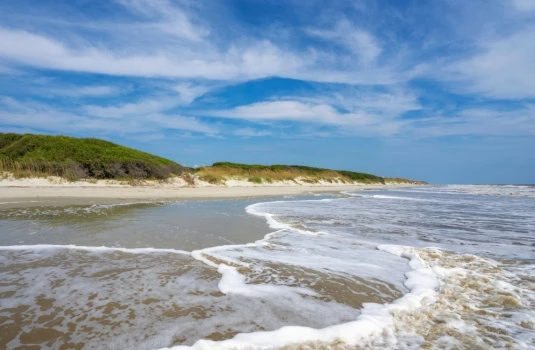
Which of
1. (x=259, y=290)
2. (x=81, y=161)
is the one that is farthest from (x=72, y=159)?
(x=259, y=290)

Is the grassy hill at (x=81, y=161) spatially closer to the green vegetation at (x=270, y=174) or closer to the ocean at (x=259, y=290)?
the green vegetation at (x=270, y=174)

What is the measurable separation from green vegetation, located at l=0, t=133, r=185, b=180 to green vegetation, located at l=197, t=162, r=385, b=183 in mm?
3344

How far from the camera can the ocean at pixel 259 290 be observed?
2336 millimetres

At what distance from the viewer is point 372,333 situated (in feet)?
8.02

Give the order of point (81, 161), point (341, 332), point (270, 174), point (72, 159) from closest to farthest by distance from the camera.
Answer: point (341, 332) < point (81, 161) < point (72, 159) < point (270, 174)

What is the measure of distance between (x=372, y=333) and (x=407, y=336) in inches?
10.0

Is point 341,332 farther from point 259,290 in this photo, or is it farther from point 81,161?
point 81,161

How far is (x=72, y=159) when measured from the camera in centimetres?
2117

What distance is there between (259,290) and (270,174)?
31881 mm

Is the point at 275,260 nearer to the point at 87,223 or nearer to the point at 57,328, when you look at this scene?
the point at 57,328

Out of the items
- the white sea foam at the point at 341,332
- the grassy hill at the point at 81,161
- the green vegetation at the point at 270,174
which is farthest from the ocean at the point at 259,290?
the green vegetation at the point at 270,174

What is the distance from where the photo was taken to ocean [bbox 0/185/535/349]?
2336mm

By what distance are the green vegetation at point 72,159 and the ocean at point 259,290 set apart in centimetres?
1419

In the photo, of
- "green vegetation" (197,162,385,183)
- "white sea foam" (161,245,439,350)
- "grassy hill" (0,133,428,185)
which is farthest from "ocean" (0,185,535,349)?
"green vegetation" (197,162,385,183)
